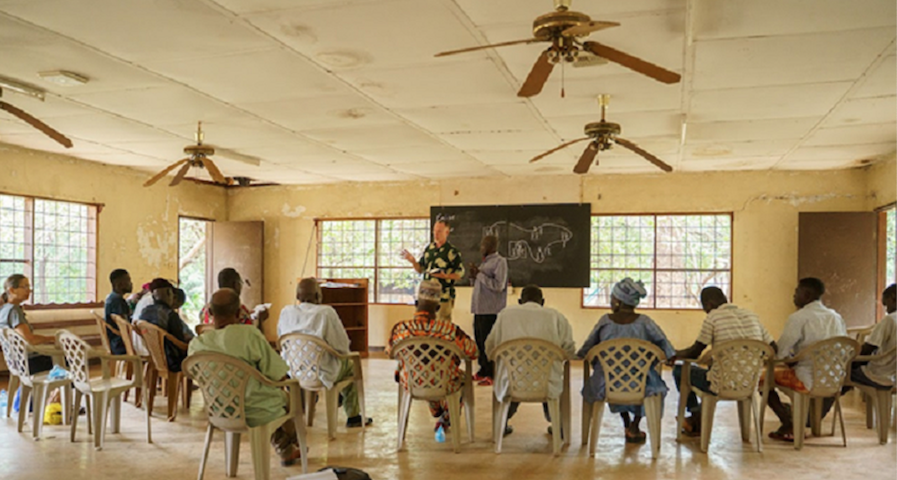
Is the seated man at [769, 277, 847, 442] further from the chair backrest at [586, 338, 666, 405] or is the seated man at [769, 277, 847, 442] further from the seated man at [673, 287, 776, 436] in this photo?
the chair backrest at [586, 338, 666, 405]

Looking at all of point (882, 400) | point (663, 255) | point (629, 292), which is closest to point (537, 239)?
point (663, 255)

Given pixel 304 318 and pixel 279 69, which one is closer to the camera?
pixel 279 69

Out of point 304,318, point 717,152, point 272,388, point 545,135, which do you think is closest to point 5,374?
point 304,318

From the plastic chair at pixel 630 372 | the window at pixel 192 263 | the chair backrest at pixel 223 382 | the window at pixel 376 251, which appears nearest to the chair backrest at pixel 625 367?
the plastic chair at pixel 630 372

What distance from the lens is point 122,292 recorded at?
5.70 metres

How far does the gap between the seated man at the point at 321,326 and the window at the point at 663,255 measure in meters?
5.25

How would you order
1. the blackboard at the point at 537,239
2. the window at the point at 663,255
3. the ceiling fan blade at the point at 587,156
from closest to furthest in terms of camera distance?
the ceiling fan blade at the point at 587,156 → the window at the point at 663,255 → the blackboard at the point at 537,239

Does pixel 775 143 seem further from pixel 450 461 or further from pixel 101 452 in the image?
pixel 101 452

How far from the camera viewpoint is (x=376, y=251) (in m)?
10.3

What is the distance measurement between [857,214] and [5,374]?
969cm

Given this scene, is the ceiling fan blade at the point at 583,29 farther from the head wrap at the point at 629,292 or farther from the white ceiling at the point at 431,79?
the head wrap at the point at 629,292

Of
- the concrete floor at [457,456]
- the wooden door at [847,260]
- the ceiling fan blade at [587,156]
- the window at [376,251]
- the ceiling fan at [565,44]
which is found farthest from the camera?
the window at [376,251]

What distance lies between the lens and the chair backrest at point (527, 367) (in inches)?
165

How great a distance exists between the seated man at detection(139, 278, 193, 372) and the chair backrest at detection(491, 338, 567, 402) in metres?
2.51
